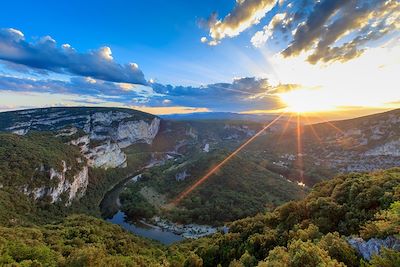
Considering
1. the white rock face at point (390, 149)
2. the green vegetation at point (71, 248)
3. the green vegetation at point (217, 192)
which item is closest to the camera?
the green vegetation at point (71, 248)

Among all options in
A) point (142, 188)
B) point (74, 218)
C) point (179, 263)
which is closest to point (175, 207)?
point (142, 188)

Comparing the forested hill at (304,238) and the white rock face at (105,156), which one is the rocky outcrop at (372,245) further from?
the white rock face at (105,156)

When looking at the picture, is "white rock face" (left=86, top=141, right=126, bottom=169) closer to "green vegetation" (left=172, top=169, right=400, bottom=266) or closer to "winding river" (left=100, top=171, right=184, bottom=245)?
"winding river" (left=100, top=171, right=184, bottom=245)

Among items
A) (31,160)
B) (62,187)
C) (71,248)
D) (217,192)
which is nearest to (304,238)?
(71,248)

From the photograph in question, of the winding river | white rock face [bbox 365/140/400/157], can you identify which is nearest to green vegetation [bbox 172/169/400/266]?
the winding river

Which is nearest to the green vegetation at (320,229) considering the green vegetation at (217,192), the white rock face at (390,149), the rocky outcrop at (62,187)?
the green vegetation at (217,192)

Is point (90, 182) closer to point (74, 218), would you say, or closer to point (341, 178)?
point (74, 218)
